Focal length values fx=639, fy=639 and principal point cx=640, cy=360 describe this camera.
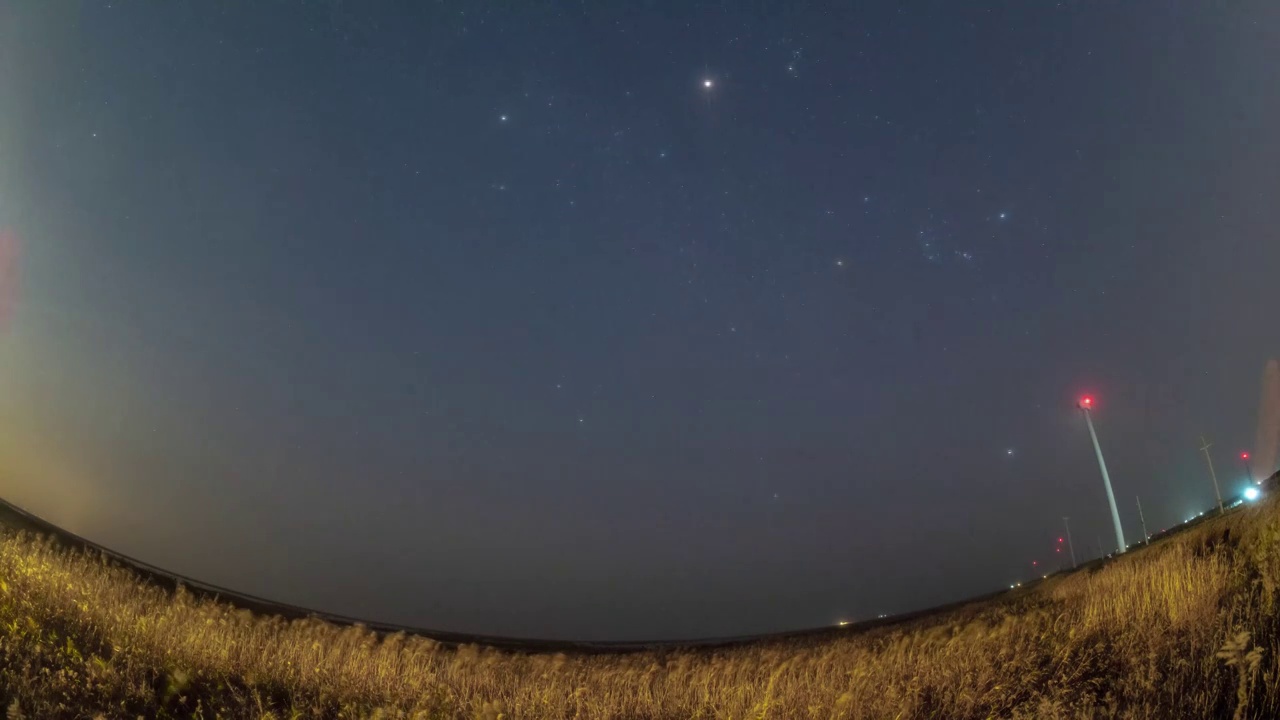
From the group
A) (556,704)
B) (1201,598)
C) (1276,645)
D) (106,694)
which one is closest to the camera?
(1276,645)

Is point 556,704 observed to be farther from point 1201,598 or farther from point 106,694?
point 1201,598

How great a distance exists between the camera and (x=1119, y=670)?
580 centimetres

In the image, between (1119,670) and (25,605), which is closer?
(1119,670)

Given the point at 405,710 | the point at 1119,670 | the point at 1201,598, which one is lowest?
the point at 405,710

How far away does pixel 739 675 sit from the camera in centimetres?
886

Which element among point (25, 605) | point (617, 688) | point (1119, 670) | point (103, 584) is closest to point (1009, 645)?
point (1119, 670)

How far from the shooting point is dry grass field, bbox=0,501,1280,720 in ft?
16.5

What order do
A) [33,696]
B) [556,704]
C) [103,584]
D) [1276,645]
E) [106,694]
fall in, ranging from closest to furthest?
[1276,645] < [33,696] < [106,694] < [556,704] < [103,584]

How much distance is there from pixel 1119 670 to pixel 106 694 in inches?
A: 355

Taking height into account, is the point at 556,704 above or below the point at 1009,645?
below

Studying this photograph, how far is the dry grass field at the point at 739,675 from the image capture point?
198 inches

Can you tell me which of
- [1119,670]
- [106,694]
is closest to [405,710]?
[106,694]

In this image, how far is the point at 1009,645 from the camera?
7.73 metres

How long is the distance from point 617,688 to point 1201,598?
6.30 m
